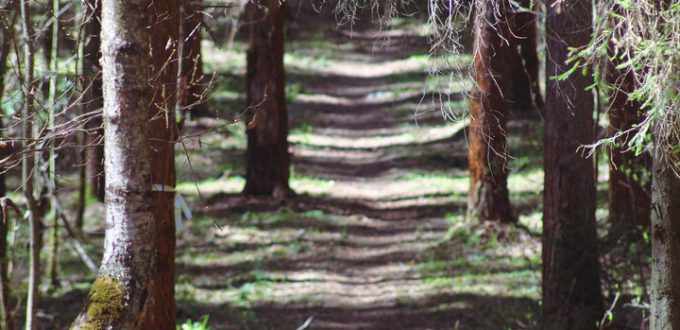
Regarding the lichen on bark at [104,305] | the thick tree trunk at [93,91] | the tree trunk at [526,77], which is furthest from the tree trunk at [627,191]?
the tree trunk at [526,77]

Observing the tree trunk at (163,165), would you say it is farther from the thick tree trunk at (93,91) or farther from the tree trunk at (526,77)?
the tree trunk at (526,77)

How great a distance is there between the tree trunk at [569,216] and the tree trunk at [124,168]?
4.86 m

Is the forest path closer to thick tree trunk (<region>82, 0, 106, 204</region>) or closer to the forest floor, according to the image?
the forest floor

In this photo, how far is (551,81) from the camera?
28.5 ft

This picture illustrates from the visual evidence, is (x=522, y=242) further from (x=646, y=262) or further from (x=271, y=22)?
(x=271, y=22)

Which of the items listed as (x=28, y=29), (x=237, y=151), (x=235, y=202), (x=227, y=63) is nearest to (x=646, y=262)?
(x=28, y=29)

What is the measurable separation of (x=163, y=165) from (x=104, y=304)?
3.99 ft

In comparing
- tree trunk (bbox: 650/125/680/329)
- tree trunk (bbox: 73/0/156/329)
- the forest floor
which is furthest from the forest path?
tree trunk (bbox: 650/125/680/329)

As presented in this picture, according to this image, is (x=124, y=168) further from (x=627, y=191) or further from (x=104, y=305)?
(x=627, y=191)

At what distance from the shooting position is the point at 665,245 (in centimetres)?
600

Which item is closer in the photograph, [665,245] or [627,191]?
[665,245]

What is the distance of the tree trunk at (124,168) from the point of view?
16.5ft

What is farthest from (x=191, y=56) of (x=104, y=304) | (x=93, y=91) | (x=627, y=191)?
(x=627, y=191)

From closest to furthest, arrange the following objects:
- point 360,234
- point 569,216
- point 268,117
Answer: point 569,216 < point 360,234 < point 268,117
